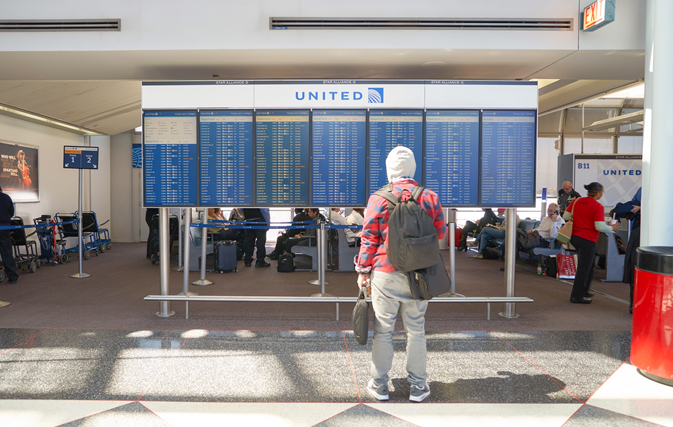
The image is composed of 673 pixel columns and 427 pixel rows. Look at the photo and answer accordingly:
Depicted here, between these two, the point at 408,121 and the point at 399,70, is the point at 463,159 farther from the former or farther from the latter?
the point at 399,70

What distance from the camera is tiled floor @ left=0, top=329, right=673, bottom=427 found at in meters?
2.67

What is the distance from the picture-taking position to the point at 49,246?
8.29 m

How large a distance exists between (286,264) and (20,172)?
569 cm

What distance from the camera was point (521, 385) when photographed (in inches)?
123

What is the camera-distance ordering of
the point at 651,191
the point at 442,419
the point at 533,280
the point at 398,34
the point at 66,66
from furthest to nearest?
the point at 533,280 < the point at 66,66 < the point at 398,34 < the point at 651,191 < the point at 442,419

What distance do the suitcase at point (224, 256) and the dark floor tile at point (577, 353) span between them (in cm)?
483

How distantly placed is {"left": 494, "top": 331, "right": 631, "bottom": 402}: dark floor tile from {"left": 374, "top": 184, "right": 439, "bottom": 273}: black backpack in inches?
60.8

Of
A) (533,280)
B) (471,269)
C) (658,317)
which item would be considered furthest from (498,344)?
(471,269)

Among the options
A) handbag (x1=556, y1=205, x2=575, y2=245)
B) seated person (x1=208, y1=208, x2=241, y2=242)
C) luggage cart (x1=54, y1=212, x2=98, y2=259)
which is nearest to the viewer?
handbag (x1=556, y1=205, x2=575, y2=245)

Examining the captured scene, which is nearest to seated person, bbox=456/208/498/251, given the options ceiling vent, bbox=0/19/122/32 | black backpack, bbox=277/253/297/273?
black backpack, bbox=277/253/297/273

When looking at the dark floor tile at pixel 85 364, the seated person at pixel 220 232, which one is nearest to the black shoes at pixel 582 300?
the dark floor tile at pixel 85 364

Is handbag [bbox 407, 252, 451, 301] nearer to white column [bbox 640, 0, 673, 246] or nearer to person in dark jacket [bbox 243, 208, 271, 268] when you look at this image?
white column [bbox 640, 0, 673, 246]

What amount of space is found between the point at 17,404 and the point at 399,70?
478cm

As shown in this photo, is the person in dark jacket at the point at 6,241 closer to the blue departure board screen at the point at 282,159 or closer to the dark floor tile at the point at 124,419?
the blue departure board screen at the point at 282,159
